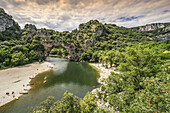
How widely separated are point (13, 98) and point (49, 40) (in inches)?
2831

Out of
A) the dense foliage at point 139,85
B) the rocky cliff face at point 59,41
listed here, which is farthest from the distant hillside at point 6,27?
the dense foliage at point 139,85

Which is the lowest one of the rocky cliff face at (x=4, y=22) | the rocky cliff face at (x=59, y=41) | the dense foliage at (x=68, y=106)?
the dense foliage at (x=68, y=106)

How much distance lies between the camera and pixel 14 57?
4719cm

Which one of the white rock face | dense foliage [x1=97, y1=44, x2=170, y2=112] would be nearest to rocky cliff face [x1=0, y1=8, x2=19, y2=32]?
the white rock face

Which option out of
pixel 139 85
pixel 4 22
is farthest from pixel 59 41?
pixel 139 85

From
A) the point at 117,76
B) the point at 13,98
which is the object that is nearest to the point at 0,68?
the point at 13,98

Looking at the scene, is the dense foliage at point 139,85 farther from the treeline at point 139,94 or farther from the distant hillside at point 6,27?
the distant hillside at point 6,27

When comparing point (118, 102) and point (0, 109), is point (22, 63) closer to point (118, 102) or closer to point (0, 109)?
point (0, 109)

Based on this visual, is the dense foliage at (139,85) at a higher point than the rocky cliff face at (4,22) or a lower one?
lower

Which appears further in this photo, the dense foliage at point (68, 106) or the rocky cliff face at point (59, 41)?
the rocky cliff face at point (59, 41)

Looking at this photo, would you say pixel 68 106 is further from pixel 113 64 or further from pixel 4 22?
pixel 4 22

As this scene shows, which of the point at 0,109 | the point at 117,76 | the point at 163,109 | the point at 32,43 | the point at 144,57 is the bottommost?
the point at 0,109

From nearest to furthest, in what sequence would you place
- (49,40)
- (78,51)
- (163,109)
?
1. (163,109)
2. (49,40)
3. (78,51)

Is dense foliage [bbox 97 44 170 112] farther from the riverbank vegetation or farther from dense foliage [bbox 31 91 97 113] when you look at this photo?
dense foliage [bbox 31 91 97 113]
